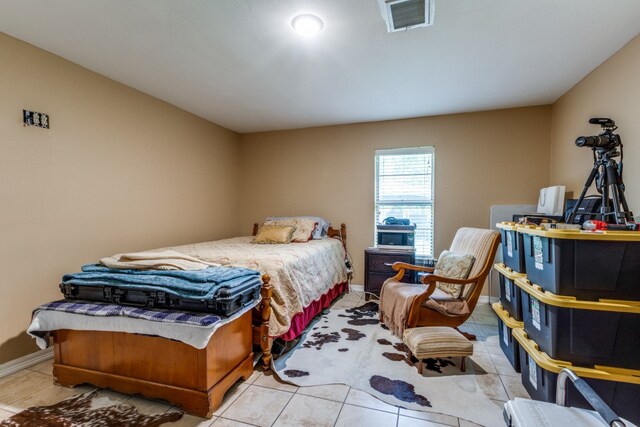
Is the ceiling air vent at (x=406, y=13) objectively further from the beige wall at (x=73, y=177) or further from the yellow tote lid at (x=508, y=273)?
the beige wall at (x=73, y=177)

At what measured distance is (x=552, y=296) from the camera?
1490 millimetres

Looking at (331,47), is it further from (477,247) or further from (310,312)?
(310,312)

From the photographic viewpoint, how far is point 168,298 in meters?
1.75

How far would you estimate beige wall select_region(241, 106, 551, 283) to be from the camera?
357 cm

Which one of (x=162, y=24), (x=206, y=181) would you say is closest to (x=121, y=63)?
(x=162, y=24)

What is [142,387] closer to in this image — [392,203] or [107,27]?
[107,27]

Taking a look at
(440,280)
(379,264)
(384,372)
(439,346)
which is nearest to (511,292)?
(440,280)

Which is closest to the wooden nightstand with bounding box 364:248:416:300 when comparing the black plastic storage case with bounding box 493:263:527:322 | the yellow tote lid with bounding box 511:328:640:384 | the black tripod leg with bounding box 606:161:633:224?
the black plastic storage case with bounding box 493:263:527:322

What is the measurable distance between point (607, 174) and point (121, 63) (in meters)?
3.80

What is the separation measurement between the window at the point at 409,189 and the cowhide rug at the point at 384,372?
5.45 feet

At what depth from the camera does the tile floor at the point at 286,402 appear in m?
1.63

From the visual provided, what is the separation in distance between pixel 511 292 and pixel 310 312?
1704mm

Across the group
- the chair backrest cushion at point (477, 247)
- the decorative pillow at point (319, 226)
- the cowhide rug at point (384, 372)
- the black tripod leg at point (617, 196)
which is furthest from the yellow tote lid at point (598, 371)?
the decorative pillow at point (319, 226)

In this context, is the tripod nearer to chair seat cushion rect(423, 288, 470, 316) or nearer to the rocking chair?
the rocking chair
